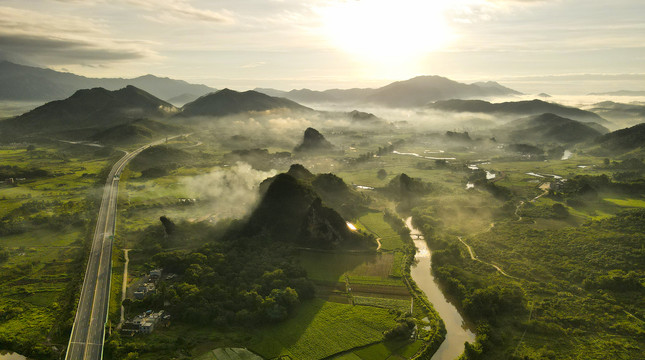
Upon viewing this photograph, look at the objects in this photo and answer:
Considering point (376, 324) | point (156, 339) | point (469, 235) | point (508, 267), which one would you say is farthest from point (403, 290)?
point (156, 339)

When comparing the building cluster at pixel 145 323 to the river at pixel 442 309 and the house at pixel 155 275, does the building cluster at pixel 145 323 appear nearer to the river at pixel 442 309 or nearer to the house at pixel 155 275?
the house at pixel 155 275

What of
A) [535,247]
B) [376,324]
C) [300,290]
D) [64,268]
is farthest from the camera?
[535,247]

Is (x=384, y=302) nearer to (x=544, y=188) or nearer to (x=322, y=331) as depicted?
(x=322, y=331)

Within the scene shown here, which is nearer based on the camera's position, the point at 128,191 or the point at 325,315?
the point at 325,315

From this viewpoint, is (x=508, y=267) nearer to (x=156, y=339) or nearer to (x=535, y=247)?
(x=535, y=247)

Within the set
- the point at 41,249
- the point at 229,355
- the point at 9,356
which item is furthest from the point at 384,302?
the point at 41,249

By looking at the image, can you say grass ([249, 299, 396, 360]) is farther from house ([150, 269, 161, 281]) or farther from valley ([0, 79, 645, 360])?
house ([150, 269, 161, 281])
